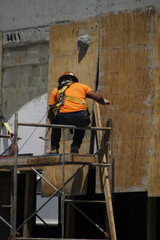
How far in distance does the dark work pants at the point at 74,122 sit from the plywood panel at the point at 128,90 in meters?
0.88

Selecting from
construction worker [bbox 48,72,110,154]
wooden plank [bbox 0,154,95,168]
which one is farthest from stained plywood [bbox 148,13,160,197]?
wooden plank [bbox 0,154,95,168]

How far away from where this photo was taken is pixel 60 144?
13758mm

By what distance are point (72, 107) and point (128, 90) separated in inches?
55.0

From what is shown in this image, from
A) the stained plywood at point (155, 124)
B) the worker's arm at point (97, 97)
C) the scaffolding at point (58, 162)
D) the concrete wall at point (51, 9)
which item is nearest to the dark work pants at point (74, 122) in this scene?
the scaffolding at point (58, 162)

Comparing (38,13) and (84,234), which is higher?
(38,13)

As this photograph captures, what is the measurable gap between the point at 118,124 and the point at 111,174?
3.45 ft

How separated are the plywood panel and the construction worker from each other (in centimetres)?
78

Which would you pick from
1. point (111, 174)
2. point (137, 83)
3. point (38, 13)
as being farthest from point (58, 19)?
point (111, 174)

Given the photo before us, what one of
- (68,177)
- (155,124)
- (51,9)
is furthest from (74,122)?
(51,9)

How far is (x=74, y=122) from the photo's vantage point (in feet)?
40.8

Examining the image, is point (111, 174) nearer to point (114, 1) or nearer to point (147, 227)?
point (147, 227)

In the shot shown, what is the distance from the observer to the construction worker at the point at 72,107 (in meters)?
12.4

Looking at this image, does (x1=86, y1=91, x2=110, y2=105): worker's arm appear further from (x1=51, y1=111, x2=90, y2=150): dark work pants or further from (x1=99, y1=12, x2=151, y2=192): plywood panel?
(x1=99, y1=12, x2=151, y2=192): plywood panel

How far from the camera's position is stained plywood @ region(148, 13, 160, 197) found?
12688mm
